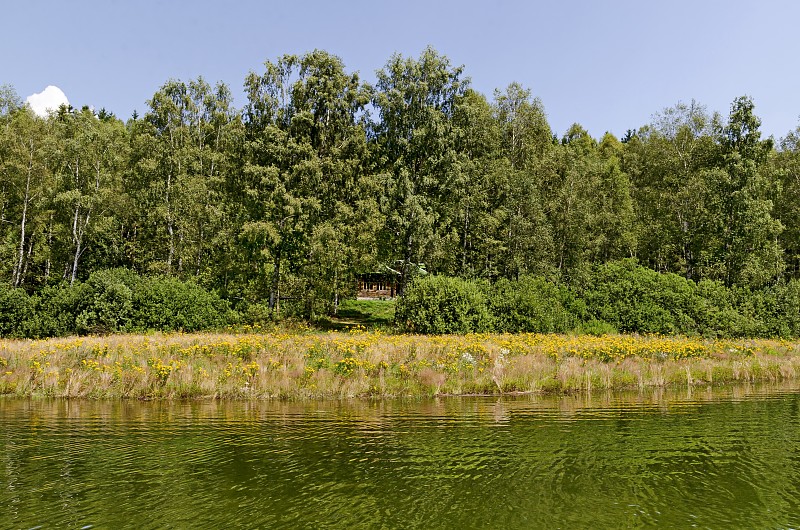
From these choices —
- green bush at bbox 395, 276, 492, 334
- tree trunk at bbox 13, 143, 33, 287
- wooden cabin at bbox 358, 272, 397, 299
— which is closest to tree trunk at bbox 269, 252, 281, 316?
green bush at bbox 395, 276, 492, 334

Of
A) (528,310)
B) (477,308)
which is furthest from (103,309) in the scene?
(528,310)

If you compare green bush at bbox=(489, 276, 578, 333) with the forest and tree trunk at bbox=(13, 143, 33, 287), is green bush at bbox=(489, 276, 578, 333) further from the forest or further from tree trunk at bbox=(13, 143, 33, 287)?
tree trunk at bbox=(13, 143, 33, 287)

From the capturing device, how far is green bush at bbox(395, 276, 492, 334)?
104ft

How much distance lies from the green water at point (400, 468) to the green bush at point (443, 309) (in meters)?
16.7

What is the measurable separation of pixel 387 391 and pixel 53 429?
376 inches

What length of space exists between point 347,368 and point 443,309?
1379cm

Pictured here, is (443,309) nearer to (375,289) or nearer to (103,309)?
(103,309)

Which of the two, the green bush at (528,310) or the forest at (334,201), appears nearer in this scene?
the green bush at (528,310)

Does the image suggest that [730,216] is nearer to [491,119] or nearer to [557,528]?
[491,119]

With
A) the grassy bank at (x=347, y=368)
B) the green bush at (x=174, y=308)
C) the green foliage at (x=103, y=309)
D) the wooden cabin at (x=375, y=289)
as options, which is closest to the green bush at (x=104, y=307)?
the green foliage at (x=103, y=309)

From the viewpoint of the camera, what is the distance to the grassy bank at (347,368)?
17781 mm

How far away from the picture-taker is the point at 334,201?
42125 mm

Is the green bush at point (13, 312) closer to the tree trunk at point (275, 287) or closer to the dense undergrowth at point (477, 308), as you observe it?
the dense undergrowth at point (477, 308)

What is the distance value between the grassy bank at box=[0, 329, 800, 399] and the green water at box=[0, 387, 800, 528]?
9.41 ft
